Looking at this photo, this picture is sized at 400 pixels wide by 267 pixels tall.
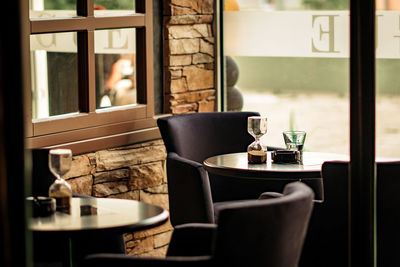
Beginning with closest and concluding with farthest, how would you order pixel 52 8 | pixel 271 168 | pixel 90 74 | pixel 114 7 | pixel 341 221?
pixel 341 221 < pixel 271 168 < pixel 52 8 < pixel 90 74 < pixel 114 7

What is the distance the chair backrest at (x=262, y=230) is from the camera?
202cm

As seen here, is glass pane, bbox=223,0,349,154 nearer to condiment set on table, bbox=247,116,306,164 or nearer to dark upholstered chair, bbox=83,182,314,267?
condiment set on table, bbox=247,116,306,164

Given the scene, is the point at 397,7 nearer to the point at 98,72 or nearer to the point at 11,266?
the point at 98,72

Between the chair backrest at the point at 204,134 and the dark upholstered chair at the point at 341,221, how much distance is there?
120 centimetres

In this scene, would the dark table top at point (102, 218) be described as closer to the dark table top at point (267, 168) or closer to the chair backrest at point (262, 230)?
the chair backrest at point (262, 230)

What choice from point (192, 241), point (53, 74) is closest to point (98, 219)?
point (192, 241)

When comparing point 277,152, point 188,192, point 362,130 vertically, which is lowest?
point 188,192

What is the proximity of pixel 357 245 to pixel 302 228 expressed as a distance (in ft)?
4.30

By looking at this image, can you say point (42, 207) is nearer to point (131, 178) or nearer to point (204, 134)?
point (131, 178)

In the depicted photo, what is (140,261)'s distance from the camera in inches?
82.0

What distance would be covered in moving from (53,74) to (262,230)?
7.34ft

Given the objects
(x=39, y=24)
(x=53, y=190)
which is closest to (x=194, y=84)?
(x=39, y=24)

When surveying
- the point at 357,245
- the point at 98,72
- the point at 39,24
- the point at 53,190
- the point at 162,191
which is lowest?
the point at 162,191

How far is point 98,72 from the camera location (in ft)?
13.9
